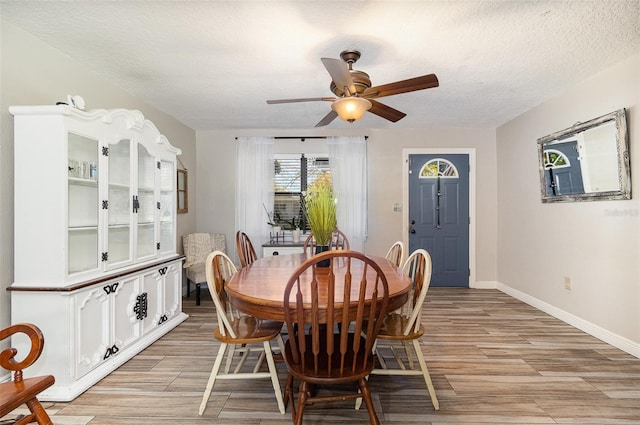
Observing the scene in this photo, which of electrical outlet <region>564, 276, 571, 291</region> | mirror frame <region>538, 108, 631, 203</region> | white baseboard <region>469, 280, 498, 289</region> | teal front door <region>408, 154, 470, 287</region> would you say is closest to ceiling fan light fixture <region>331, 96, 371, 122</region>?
mirror frame <region>538, 108, 631, 203</region>

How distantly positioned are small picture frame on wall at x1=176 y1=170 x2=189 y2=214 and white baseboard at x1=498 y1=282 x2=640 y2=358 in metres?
4.61

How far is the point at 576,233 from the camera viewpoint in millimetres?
3160

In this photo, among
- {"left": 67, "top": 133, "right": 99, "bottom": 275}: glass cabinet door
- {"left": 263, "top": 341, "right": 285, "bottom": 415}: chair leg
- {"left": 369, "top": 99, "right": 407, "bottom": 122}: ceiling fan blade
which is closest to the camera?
{"left": 263, "top": 341, "right": 285, "bottom": 415}: chair leg

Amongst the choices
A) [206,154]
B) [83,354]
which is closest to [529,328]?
[83,354]

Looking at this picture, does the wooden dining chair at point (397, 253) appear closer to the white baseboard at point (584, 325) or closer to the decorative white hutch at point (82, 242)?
the white baseboard at point (584, 325)

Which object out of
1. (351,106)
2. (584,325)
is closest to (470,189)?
(584,325)

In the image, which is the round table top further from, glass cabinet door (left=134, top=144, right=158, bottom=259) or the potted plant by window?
glass cabinet door (left=134, top=144, right=158, bottom=259)

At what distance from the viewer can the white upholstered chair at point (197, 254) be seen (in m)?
3.95

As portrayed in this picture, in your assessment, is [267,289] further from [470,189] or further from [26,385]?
[470,189]

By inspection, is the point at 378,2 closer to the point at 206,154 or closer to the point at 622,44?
the point at 622,44

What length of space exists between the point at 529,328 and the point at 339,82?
2957mm

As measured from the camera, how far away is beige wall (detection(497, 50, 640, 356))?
2578 millimetres

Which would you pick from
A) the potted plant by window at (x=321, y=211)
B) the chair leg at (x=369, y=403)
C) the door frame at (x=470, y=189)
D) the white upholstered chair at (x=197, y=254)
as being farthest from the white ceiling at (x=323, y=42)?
the chair leg at (x=369, y=403)

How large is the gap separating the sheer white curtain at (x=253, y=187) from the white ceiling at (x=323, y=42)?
4.09 ft
